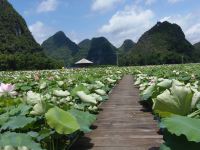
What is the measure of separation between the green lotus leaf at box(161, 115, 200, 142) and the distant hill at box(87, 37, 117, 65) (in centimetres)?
14724

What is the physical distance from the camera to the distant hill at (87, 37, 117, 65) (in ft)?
500

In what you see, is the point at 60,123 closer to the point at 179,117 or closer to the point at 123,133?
the point at 179,117

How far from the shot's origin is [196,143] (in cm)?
246

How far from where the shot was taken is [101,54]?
154625mm

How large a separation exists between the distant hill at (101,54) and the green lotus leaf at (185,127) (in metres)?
147

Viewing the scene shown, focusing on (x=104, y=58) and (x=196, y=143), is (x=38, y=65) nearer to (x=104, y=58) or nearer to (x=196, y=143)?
(x=196, y=143)

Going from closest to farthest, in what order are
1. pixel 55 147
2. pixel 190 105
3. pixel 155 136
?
pixel 190 105 → pixel 55 147 → pixel 155 136

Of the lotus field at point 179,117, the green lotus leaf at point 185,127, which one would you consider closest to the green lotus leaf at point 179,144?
the lotus field at point 179,117

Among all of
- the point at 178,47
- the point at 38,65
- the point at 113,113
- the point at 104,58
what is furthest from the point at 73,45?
the point at 113,113

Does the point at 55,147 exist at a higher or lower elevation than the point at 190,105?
lower

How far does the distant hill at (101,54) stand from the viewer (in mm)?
152375

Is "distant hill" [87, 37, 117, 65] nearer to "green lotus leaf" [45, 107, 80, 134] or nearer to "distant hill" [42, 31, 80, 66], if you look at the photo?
"distant hill" [42, 31, 80, 66]

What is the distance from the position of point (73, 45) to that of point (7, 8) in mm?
88979

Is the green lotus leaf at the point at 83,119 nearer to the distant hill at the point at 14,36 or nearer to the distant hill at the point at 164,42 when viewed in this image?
the distant hill at the point at 14,36
